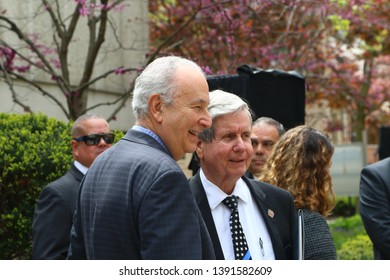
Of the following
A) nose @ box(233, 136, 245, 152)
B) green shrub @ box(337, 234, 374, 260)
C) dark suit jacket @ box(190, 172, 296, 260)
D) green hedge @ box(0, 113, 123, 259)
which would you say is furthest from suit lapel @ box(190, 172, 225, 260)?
green shrub @ box(337, 234, 374, 260)

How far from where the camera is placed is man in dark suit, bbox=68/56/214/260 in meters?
2.88

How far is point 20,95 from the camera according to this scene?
1156 cm

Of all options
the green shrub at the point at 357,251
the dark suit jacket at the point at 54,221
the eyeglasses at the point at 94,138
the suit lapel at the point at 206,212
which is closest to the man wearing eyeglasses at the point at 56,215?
the dark suit jacket at the point at 54,221

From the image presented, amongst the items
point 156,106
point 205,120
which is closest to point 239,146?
point 205,120

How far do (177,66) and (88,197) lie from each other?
2.06 ft

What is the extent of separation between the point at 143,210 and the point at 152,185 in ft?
0.32

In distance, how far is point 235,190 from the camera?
412cm

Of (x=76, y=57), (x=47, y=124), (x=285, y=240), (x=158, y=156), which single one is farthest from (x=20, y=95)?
(x=158, y=156)

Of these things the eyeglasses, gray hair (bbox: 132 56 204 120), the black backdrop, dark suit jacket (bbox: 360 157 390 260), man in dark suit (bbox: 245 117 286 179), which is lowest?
dark suit jacket (bbox: 360 157 390 260)

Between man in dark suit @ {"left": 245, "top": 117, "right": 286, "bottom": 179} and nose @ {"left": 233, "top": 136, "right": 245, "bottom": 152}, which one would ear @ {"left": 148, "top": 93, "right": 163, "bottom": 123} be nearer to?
nose @ {"left": 233, "top": 136, "right": 245, "bottom": 152}

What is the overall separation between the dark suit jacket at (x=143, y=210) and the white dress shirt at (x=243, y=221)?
0.81 metres

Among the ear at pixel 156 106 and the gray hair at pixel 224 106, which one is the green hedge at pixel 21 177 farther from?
the ear at pixel 156 106

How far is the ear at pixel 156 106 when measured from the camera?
10.3 feet

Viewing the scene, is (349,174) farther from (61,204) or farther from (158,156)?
(158,156)
